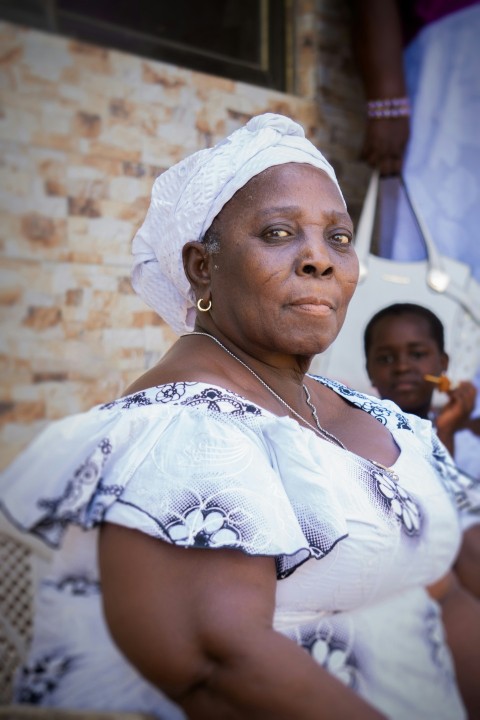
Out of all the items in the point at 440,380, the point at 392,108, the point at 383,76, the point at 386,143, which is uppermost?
the point at 383,76

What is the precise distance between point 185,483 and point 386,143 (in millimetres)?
2719

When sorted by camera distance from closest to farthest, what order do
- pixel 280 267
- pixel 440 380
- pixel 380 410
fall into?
pixel 280 267, pixel 380 410, pixel 440 380

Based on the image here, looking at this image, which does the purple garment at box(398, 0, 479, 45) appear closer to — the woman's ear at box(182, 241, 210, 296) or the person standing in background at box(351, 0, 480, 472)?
the person standing in background at box(351, 0, 480, 472)

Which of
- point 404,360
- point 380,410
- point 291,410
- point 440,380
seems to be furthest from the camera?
point 440,380

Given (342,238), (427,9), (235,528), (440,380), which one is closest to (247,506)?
(235,528)

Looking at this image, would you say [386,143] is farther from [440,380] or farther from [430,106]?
[440,380]

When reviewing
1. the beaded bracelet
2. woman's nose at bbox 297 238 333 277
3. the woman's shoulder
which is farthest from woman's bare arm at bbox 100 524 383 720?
the beaded bracelet

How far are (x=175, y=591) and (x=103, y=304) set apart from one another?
2.05m

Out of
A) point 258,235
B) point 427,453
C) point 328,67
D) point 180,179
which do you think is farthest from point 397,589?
point 328,67

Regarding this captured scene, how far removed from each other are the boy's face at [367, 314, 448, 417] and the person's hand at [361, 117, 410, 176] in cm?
97

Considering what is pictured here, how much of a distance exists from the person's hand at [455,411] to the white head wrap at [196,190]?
1.61 meters

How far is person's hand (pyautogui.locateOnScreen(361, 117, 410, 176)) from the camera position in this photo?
3.69 metres

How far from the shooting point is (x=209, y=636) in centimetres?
120

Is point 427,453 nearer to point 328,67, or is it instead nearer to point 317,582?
point 317,582
